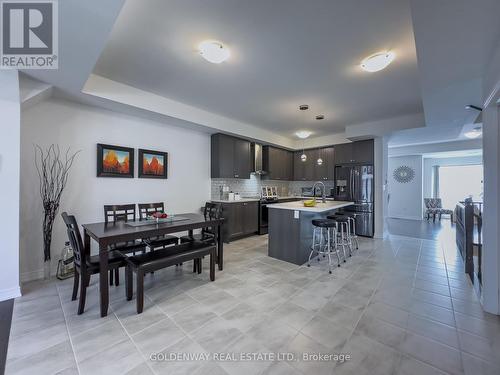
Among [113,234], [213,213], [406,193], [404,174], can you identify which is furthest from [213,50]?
[406,193]

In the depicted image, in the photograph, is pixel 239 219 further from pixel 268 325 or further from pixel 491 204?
pixel 491 204

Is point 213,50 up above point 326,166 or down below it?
above

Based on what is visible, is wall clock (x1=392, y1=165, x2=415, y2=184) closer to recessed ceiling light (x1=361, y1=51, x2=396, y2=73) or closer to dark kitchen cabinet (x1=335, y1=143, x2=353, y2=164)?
dark kitchen cabinet (x1=335, y1=143, x2=353, y2=164)

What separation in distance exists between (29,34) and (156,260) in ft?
7.63

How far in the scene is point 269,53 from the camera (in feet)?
8.09

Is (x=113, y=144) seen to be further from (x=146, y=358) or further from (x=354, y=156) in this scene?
(x=354, y=156)

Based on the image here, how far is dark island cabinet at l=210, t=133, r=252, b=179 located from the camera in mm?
4980

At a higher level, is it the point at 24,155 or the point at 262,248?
the point at 24,155

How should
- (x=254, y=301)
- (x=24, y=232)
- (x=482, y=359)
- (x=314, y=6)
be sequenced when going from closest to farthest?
(x=482, y=359)
(x=314, y=6)
(x=254, y=301)
(x=24, y=232)

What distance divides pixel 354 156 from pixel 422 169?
465cm

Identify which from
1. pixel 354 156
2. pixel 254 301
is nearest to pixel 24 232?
pixel 254 301

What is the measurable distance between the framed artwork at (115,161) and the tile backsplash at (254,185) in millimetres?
1936

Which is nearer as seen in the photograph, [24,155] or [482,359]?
[482,359]

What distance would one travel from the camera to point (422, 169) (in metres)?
8.23
